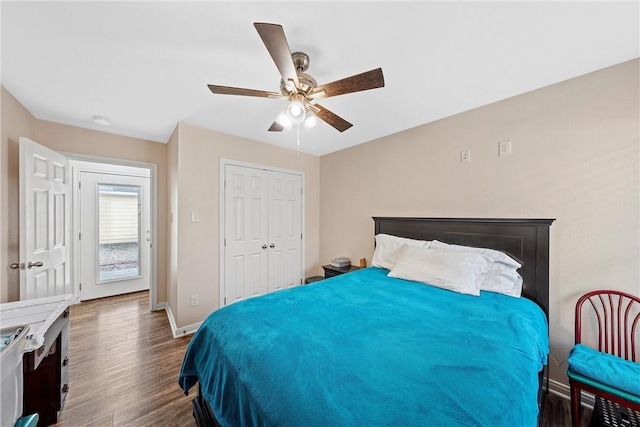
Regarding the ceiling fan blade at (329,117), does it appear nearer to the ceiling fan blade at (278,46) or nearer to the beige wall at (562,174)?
the ceiling fan blade at (278,46)

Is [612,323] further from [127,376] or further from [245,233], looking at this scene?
[127,376]

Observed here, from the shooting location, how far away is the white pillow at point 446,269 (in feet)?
6.28

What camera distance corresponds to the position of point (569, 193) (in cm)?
186

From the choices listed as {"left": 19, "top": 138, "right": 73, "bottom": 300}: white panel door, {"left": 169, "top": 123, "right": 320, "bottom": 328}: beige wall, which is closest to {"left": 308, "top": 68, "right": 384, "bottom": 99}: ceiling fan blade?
{"left": 169, "top": 123, "right": 320, "bottom": 328}: beige wall

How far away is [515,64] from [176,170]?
130 inches

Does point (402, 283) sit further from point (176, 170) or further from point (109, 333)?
point (109, 333)

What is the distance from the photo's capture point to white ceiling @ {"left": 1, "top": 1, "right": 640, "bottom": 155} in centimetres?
125

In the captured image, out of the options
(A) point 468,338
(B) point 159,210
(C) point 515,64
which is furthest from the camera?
(B) point 159,210

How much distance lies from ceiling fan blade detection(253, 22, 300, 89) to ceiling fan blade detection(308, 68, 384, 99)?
198mm

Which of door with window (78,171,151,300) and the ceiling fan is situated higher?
the ceiling fan

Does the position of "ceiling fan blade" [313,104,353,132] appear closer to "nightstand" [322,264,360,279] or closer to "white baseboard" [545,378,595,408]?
"nightstand" [322,264,360,279]

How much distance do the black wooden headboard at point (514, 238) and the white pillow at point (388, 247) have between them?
0.63ft

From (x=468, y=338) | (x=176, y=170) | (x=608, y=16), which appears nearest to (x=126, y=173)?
(x=176, y=170)

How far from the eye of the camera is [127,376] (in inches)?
79.6
